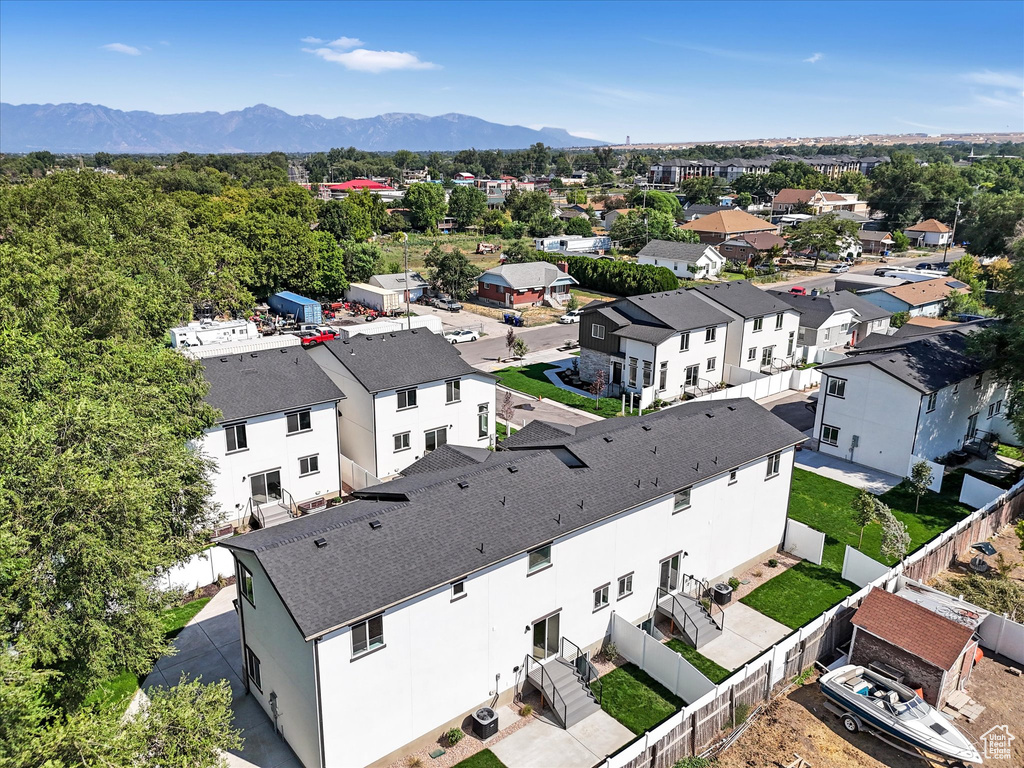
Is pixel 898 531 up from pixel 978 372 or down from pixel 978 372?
down

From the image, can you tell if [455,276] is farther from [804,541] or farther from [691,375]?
[804,541]

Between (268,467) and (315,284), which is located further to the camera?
(315,284)

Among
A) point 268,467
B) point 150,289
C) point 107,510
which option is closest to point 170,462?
point 107,510

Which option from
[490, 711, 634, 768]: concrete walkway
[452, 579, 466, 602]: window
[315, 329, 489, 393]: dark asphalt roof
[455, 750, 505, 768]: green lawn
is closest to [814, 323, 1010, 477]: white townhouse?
[315, 329, 489, 393]: dark asphalt roof

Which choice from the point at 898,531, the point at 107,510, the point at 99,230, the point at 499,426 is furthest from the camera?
the point at 99,230

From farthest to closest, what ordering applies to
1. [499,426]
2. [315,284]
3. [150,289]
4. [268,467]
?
[315,284] < [499,426] < [150,289] < [268,467]

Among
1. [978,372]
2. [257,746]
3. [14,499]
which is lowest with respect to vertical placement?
[257,746]

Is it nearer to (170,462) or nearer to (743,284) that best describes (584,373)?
(743,284)

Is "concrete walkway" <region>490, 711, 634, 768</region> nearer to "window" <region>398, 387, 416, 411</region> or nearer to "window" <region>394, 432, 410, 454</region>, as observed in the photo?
"window" <region>394, 432, 410, 454</region>
